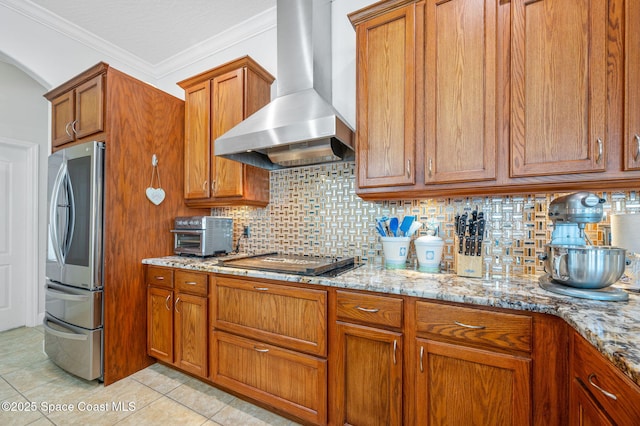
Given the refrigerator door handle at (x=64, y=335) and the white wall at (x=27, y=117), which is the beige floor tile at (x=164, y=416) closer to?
the refrigerator door handle at (x=64, y=335)

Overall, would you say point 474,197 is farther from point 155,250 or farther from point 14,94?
point 14,94

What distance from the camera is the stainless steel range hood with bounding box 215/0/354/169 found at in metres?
1.70

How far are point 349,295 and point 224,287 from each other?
882 mm

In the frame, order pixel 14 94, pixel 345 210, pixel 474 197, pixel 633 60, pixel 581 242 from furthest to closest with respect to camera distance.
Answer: pixel 14 94, pixel 345 210, pixel 474 197, pixel 581 242, pixel 633 60

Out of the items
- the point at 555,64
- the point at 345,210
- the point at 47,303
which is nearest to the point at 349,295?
the point at 345,210

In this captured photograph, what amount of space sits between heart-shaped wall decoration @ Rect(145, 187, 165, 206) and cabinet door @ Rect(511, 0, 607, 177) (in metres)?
2.52

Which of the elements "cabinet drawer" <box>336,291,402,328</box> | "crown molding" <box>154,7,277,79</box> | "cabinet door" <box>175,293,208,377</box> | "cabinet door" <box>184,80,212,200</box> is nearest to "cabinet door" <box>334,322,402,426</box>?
"cabinet drawer" <box>336,291,402,328</box>

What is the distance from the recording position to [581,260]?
112 centimetres

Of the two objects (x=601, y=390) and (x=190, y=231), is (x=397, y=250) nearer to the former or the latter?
(x=601, y=390)

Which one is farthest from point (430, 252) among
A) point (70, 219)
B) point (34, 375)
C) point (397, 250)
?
point (34, 375)

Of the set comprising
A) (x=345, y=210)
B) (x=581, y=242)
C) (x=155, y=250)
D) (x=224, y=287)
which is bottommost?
(x=224, y=287)

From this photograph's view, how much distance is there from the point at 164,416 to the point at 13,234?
10.2 ft

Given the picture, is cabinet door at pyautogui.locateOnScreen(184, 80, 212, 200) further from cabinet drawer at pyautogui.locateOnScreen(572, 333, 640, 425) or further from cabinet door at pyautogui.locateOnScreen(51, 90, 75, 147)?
cabinet drawer at pyautogui.locateOnScreen(572, 333, 640, 425)

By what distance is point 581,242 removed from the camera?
1276 mm
